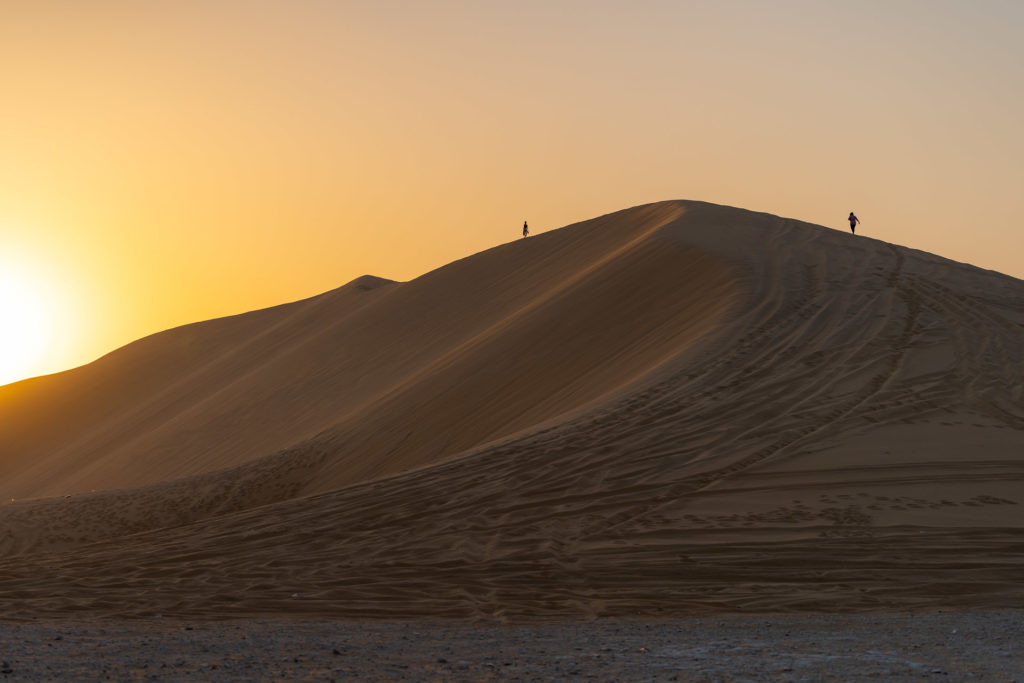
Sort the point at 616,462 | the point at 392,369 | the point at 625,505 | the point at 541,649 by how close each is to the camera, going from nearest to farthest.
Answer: the point at 541,649 → the point at 625,505 → the point at 616,462 → the point at 392,369

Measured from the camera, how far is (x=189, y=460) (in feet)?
82.7

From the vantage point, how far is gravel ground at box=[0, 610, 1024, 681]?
623 centimetres

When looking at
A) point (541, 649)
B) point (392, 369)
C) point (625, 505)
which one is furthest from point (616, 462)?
point (392, 369)

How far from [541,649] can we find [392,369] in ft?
63.8

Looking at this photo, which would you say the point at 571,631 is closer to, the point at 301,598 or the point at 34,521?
the point at 301,598

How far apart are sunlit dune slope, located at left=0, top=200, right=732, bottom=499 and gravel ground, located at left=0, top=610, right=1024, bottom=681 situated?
29.8 ft

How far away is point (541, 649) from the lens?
23.3ft

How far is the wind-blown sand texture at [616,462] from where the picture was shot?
9492mm

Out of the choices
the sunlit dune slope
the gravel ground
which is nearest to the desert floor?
the gravel ground

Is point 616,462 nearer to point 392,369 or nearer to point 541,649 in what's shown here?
point 541,649

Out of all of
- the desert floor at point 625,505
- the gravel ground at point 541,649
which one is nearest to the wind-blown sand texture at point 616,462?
the desert floor at point 625,505

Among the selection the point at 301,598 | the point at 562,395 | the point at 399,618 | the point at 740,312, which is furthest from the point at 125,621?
the point at 740,312

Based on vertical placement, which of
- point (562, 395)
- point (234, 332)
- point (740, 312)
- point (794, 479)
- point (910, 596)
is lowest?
point (910, 596)

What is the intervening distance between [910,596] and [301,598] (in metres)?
4.98
